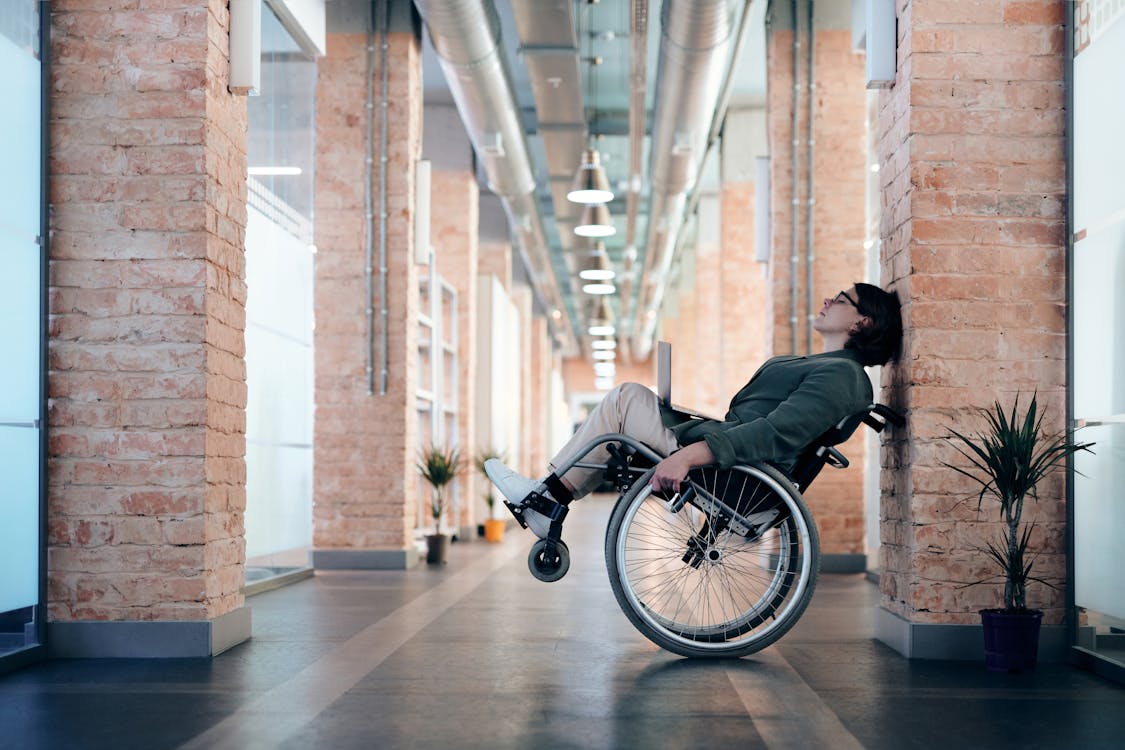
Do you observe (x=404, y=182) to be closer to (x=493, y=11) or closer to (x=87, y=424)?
(x=493, y=11)

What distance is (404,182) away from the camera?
25.8ft

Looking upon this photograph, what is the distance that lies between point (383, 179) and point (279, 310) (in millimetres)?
1497

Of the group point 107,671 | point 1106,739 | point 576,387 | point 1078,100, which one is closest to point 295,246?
point 107,671

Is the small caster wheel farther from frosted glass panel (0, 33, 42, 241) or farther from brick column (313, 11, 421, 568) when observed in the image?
brick column (313, 11, 421, 568)

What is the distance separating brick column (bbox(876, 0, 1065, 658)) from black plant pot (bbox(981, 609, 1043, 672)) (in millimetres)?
236

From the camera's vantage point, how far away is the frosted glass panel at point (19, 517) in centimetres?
372

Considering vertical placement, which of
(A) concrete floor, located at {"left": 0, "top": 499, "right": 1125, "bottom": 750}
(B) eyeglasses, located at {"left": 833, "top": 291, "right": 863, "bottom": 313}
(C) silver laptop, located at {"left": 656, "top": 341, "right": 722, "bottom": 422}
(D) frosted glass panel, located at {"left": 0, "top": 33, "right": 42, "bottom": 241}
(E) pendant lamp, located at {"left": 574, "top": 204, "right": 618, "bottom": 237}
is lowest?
(A) concrete floor, located at {"left": 0, "top": 499, "right": 1125, "bottom": 750}

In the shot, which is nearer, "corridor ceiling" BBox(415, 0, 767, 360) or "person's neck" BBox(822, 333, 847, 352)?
"person's neck" BBox(822, 333, 847, 352)

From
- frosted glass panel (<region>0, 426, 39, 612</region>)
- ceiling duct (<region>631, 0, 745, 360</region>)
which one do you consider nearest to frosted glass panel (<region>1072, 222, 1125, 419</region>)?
ceiling duct (<region>631, 0, 745, 360</region>)

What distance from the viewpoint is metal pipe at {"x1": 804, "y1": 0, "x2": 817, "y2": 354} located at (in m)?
7.57

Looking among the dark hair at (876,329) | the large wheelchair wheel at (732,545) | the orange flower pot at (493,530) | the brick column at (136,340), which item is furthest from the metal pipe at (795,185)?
the orange flower pot at (493,530)

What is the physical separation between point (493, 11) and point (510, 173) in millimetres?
3143

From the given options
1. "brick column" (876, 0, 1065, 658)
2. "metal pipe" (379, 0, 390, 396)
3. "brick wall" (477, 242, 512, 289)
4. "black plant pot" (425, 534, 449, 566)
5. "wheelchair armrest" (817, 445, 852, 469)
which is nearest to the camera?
"wheelchair armrest" (817, 445, 852, 469)

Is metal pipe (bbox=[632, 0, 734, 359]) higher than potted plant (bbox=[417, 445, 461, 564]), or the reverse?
metal pipe (bbox=[632, 0, 734, 359])
